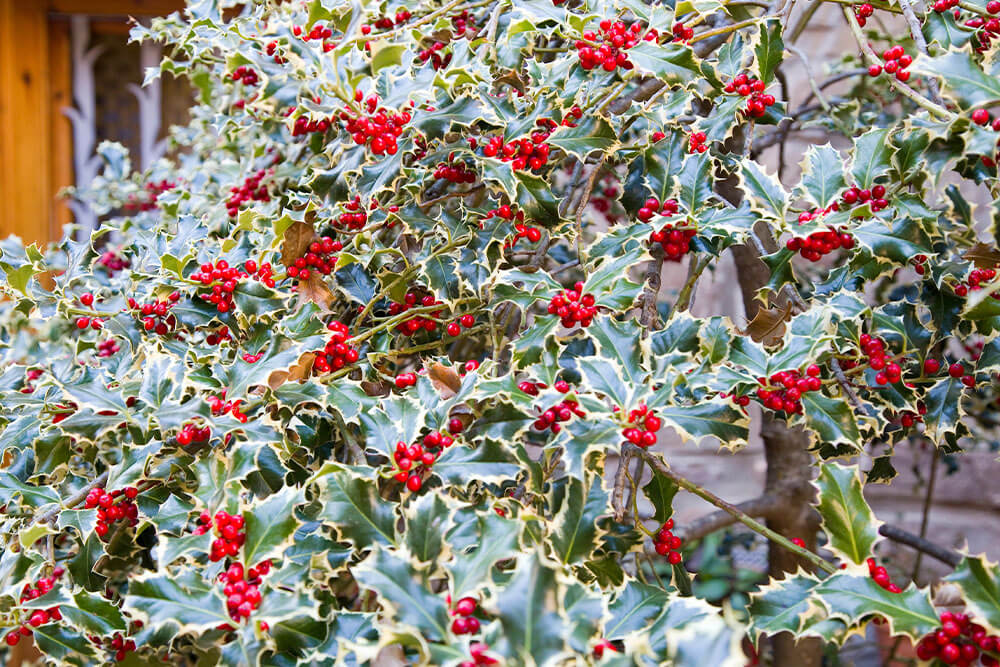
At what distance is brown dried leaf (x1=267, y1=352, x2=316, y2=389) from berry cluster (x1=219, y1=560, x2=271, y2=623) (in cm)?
23

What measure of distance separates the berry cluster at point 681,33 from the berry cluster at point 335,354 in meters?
0.54

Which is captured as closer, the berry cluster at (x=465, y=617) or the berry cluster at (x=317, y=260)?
the berry cluster at (x=465, y=617)

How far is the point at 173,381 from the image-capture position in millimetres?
873

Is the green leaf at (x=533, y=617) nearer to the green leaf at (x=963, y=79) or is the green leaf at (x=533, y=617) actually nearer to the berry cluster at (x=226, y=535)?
the berry cluster at (x=226, y=535)

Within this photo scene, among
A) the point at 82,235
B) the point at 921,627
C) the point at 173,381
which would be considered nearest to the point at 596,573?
the point at 921,627

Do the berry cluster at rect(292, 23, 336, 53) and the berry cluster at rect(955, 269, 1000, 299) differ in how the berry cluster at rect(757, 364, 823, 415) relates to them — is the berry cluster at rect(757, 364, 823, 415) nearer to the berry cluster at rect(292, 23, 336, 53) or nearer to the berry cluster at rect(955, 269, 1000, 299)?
the berry cluster at rect(955, 269, 1000, 299)

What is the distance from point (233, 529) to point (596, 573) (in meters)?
0.38

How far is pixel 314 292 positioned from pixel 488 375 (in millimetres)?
266

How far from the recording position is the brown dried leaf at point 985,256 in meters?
0.91

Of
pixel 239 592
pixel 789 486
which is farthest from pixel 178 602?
→ pixel 789 486

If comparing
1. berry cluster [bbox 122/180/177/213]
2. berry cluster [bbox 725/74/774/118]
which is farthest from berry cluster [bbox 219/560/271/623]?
berry cluster [bbox 122/180/177/213]

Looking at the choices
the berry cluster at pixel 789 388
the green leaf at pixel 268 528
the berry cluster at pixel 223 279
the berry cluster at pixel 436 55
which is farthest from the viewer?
the berry cluster at pixel 436 55

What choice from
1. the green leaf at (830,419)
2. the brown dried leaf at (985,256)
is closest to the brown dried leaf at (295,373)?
the green leaf at (830,419)

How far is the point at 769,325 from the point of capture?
1019 mm
